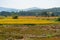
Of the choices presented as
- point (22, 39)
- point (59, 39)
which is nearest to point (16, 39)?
point (22, 39)

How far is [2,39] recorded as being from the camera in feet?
53.6

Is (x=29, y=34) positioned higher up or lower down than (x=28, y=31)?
higher up

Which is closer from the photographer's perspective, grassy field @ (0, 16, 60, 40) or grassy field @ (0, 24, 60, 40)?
grassy field @ (0, 24, 60, 40)

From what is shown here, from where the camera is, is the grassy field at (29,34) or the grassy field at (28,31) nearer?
the grassy field at (29,34)

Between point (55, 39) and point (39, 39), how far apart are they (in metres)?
1.37

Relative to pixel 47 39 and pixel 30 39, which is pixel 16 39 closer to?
pixel 30 39

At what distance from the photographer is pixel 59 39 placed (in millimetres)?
16469

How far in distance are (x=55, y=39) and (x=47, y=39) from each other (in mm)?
694

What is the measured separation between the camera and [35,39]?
16.7 m

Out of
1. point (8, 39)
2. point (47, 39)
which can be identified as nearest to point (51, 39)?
point (47, 39)

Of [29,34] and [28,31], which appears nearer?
[29,34]

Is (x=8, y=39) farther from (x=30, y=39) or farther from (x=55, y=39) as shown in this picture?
(x=55, y=39)

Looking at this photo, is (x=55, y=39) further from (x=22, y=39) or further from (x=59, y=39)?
(x=22, y=39)

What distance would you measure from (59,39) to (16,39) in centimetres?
371
